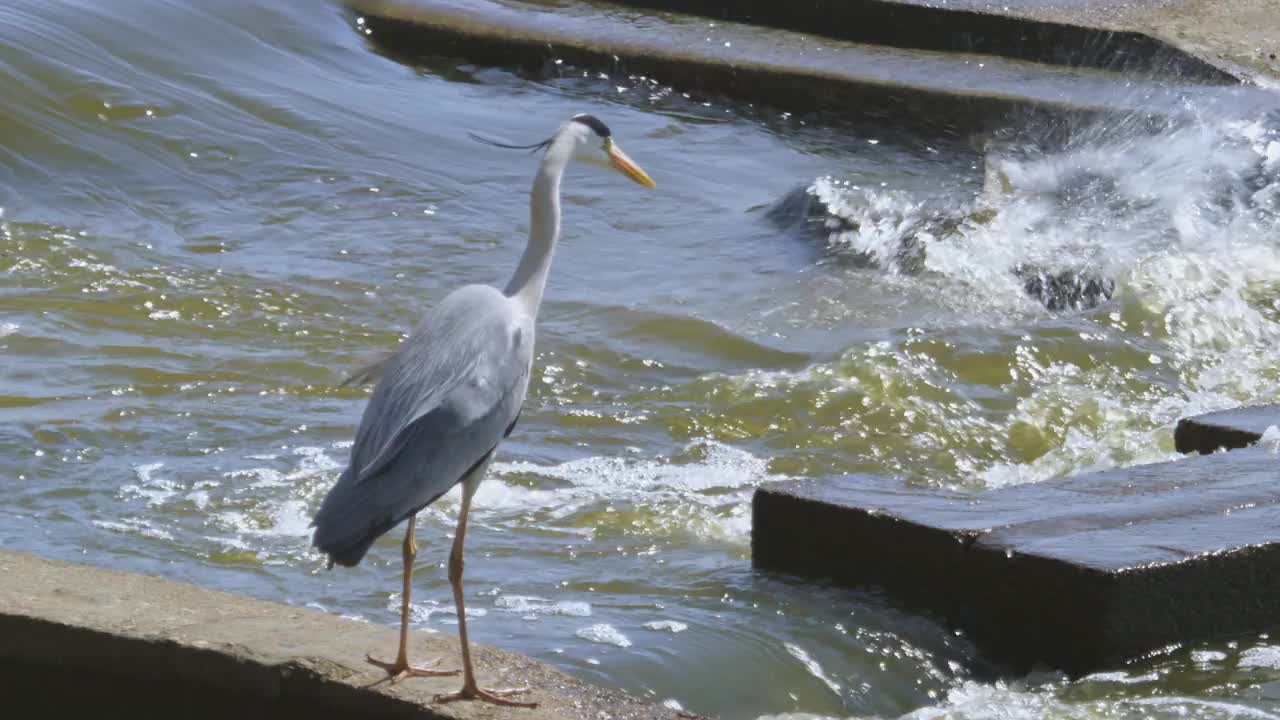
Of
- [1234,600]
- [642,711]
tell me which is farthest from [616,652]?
[1234,600]

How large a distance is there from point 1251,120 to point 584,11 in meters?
4.19

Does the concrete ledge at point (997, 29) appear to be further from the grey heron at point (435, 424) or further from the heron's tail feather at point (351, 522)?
the heron's tail feather at point (351, 522)

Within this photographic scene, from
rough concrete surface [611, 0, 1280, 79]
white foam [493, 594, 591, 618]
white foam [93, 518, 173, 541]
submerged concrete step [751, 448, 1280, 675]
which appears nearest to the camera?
submerged concrete step [751, 448, 1280, 675]

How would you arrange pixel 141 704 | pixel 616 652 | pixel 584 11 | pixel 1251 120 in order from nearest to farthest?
pixel 141 704
pixel 616 652
pixel 1251 120
pixel 584 11

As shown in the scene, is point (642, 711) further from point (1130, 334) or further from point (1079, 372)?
point (1130, 334)

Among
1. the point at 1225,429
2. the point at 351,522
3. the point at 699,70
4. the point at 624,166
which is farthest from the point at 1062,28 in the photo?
the point at 351,522

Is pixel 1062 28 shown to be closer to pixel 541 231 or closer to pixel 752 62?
pixel 752 62

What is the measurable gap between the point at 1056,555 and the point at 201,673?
1.88 metres

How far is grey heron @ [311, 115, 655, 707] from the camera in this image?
10.8ft

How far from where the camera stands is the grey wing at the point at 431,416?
10.8 feet

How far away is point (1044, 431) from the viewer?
6609 millimetres

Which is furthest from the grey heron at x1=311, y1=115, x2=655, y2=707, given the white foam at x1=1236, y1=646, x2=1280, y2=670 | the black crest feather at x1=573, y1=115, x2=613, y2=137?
the white foam at x1=1236, y1=646, x2=1280, y2=670

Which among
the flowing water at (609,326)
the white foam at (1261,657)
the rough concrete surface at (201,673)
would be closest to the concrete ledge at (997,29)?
the flowing water at (609,326)

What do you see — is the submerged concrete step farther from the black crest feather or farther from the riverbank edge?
the riverbank edge
